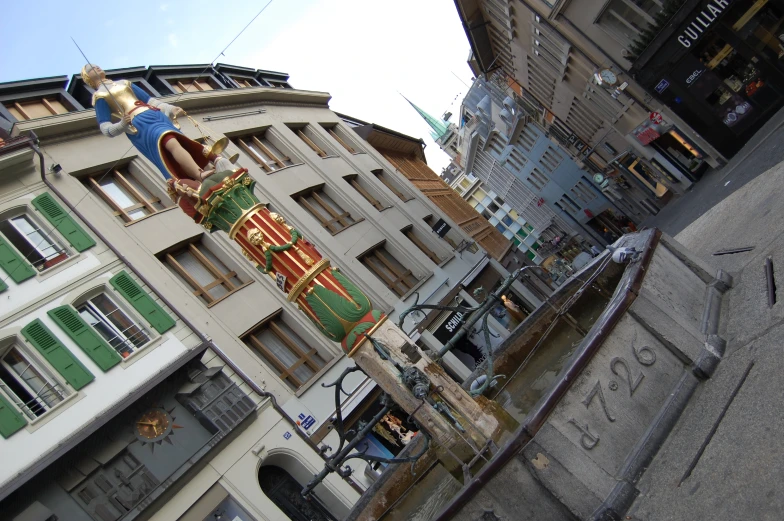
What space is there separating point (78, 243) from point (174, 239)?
11.9ft

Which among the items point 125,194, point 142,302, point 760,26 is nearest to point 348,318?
point 142,302

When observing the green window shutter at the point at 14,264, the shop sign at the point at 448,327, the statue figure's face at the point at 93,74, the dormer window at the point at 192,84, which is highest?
the dormer window at the point at 192,84

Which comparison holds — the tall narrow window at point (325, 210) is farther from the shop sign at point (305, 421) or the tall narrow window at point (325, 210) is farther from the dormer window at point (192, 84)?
the shop sign at point (305, 421)

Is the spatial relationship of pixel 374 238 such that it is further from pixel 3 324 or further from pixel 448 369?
pixel 3 324

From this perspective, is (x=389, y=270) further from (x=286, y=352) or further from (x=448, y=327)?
(x=286, y=352)

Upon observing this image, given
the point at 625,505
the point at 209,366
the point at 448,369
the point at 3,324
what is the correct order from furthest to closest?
1. the point at 448,369
2. the point at 209,366
3. the point at 3,324
4. the point at 625,505

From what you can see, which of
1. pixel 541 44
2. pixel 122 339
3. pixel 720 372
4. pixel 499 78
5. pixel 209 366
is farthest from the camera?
pixel 499 78

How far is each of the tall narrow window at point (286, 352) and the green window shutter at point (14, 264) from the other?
6839 millimetres

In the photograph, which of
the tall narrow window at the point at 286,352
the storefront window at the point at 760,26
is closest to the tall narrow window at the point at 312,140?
the tall narrow window at the point at 286,352

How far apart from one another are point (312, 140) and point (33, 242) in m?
16.8

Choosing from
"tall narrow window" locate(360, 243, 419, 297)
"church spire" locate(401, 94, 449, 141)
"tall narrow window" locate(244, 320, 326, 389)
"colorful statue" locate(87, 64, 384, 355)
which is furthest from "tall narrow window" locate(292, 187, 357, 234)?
"church spire" locate(401, 94, 449, 141)

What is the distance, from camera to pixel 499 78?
49031 mm

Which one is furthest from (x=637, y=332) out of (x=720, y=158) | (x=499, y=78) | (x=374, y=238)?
(x=499, y=78)

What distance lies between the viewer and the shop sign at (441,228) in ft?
93.5
